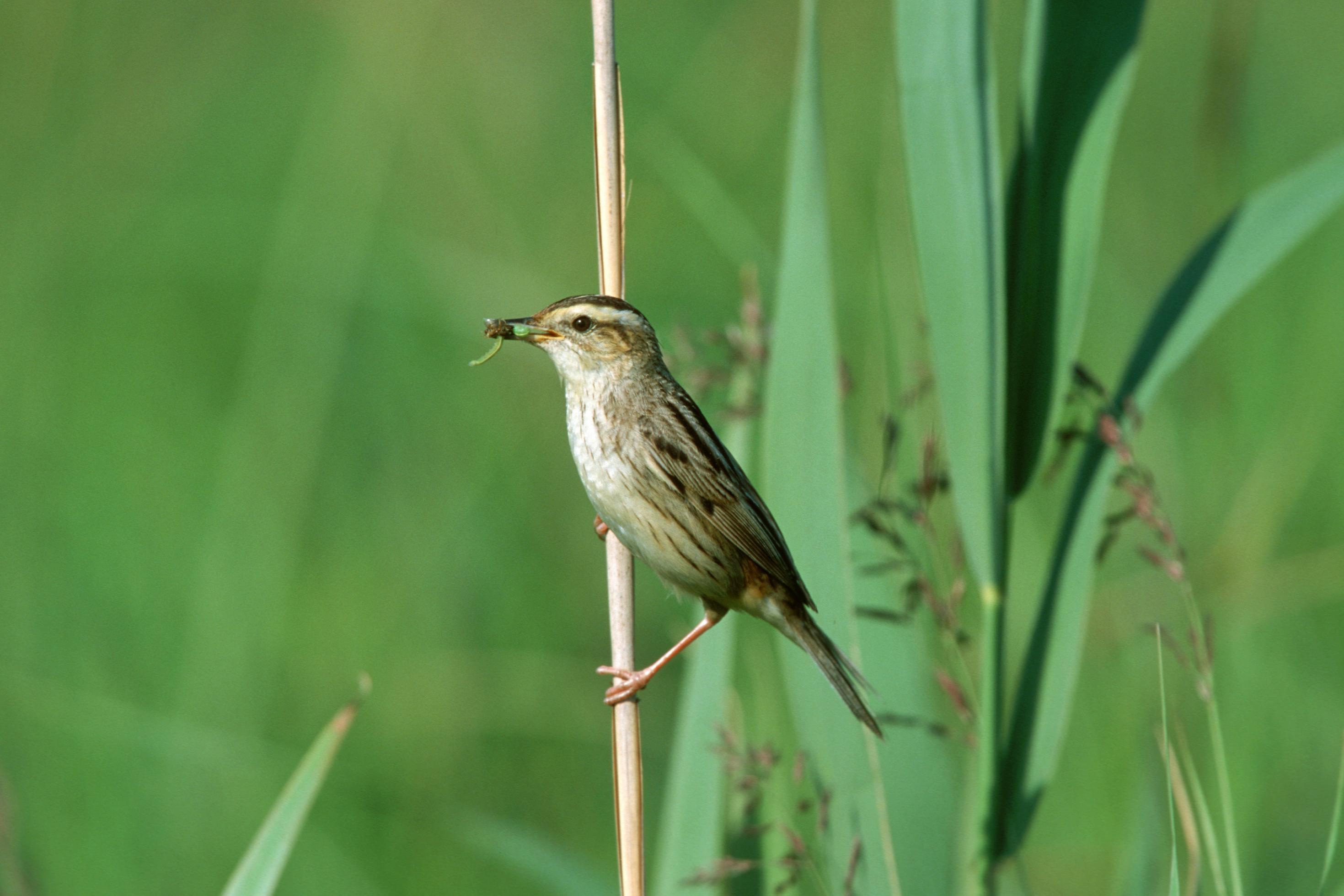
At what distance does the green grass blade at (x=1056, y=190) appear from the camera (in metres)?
2.05

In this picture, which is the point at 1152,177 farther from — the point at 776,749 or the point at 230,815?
A: the point at 230,815

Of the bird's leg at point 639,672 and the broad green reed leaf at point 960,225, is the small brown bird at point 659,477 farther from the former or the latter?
the broad green reed leaf at point 960,225

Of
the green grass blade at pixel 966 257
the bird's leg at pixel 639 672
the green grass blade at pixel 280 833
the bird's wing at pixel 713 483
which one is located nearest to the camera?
the green grass blade at pixel 280 833

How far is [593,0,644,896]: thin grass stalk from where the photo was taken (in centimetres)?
203

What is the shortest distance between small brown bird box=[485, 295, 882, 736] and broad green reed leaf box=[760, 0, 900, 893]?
13 centimetres

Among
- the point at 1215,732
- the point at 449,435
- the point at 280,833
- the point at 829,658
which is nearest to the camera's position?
the point at 1215,732

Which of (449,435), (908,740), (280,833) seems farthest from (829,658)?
(449,435)

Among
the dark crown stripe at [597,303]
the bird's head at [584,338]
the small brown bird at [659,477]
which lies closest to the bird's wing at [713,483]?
the small brown bird at [659,477]

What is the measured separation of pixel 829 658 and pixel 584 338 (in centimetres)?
84

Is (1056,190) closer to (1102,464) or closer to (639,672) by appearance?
(1102,464)

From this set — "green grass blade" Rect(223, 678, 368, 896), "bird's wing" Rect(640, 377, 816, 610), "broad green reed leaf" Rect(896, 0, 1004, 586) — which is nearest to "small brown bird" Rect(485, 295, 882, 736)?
"bird's wing" Rect(640, 377, 816, 610)

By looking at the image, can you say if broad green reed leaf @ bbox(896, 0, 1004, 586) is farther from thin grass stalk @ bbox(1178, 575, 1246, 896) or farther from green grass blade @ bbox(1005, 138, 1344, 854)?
thin grass stalk @ bbox(1178, 575, 1246, 896)

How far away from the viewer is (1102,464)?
84.4 inches

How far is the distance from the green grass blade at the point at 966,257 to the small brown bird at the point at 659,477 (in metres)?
0.40
